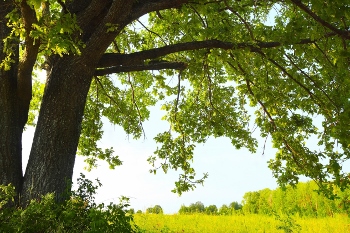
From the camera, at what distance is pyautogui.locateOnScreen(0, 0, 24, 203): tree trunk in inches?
310

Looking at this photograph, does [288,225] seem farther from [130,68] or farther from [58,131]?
[58,131]

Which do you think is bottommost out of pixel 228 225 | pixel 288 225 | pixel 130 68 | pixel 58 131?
pixel 288 225

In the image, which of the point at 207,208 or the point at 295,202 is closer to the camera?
the point at 295,202

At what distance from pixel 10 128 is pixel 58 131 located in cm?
119

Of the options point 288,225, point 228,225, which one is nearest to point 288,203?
point 228,225

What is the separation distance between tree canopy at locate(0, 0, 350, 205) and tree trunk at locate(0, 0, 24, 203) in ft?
0.07

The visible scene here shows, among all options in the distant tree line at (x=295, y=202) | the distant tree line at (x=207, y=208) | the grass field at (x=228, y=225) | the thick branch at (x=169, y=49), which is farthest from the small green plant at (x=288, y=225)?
the distant tree line at (x=207, y=208)

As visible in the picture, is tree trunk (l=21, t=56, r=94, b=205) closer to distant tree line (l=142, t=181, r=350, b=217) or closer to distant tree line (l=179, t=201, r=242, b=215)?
distant tree line (l=142, t=181, r=350, b=217)

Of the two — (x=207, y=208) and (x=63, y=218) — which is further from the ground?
(x=207, y=208)

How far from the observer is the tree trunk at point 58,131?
7.49 metres

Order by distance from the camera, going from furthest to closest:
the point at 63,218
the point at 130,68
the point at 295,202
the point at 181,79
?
the point at 295,202
the point at 181,79
the point at 130,68
the point at 63,218

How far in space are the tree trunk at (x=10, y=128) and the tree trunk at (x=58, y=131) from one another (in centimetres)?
38

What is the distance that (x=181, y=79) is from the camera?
11.5 m

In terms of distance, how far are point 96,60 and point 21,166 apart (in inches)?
106
